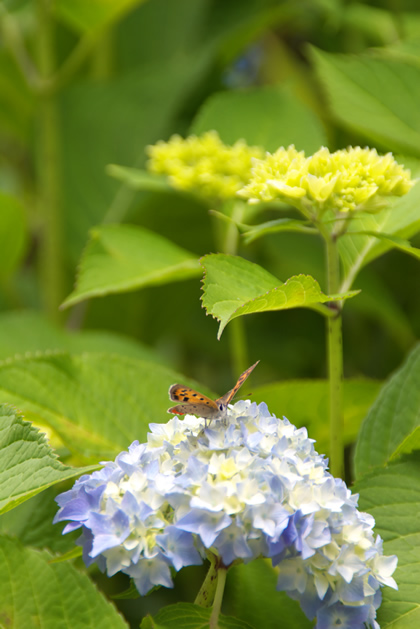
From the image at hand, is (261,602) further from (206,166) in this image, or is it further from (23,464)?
(206,166)

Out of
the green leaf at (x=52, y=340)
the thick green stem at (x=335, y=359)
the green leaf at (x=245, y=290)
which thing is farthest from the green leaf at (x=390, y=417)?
the green leaf at (x=52, y=340)

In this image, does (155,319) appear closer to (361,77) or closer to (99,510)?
(361,77)

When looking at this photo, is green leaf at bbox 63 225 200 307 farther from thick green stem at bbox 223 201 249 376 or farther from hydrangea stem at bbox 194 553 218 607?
hydrangea stem at bbox 194 553 218 607

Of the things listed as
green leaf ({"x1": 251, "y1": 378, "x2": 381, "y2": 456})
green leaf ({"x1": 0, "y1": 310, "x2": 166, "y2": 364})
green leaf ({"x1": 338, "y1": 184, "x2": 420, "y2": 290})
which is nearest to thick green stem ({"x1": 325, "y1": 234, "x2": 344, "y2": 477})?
green leaf ({"x1": 338, "y1": 184, "x2": 420, "y2": 290})

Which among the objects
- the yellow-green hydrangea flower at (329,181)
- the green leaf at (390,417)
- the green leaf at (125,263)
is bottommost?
the green leaf at (390,417)

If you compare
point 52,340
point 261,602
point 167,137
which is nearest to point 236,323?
point 52,340

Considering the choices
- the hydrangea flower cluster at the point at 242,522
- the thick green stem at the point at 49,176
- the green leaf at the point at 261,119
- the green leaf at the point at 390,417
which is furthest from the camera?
the thick green stem at the point at 49,176

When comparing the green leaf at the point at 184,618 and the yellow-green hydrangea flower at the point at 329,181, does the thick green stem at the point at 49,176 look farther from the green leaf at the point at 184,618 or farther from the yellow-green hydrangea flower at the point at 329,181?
the green leaf at the point at 184,618
